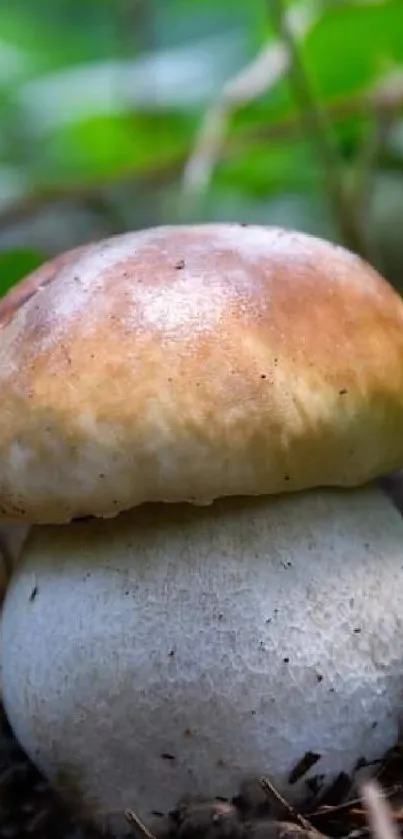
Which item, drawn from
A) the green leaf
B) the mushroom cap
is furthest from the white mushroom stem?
the green leaf

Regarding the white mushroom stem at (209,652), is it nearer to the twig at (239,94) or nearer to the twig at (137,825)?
the twig at (137,825)

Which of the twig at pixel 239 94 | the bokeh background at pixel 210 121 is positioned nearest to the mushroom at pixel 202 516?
the bokeh background at pixel 210 121

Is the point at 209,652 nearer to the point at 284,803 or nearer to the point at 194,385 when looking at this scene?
the point at 284,803

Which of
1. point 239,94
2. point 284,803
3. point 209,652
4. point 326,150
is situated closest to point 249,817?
point 284,803

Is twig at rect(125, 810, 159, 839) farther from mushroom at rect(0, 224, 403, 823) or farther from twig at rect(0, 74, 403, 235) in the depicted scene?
twig at rect(0, 74, 403, 235)

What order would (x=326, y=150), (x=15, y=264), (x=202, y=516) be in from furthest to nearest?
(x=326, y=150)
(x=15, y=264)
(x=202, y=516)

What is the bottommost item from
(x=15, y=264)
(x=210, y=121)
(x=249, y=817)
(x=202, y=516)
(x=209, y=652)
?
(x=249, y=817)

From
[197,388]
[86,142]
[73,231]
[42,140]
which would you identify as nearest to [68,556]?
[197,388]

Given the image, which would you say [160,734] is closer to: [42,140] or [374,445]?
[374,445]
